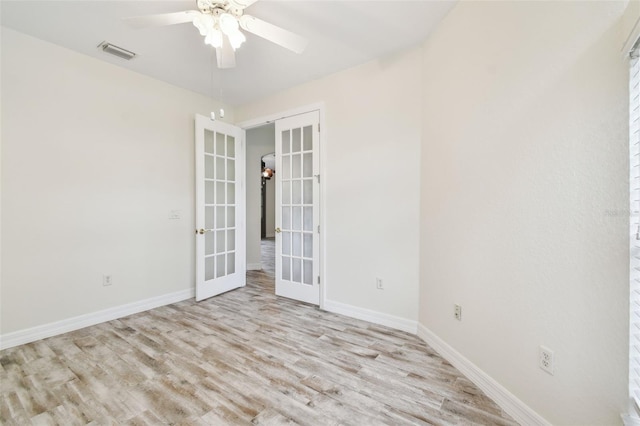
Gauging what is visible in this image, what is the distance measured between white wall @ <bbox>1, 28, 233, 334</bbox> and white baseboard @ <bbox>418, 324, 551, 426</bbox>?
3.13 metres

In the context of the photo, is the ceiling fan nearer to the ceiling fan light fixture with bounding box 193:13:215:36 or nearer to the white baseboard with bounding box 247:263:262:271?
the ceiling fan light fixture with bounding box 193:13:215:36

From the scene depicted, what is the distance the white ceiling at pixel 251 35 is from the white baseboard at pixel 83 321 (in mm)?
2676

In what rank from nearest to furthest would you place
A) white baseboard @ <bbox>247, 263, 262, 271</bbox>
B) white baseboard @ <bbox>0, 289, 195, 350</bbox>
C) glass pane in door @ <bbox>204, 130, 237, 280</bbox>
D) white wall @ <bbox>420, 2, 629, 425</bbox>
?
white wall @ <bbox>420, 2, 629, 425</bbox>, white baseboard @ <bbox>0, 289, 195, 350</bbox>, glass pane in door @ <bbox>204, 130, 237, 280</bbox>, white baseboard @ <bbox>247, 263, 262, 271</bbox>

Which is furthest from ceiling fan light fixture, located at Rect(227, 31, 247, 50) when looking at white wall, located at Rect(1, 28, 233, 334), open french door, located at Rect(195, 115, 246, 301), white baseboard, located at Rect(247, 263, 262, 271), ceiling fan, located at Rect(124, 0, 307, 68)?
white baseboard, located at Rect(247, 263, 262, 271)

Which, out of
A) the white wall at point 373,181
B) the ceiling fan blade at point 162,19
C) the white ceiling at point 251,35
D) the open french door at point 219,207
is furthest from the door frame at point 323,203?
the ceiling fan blade at point 162,19

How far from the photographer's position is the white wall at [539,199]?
1.14m

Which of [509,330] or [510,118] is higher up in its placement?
[510,118]

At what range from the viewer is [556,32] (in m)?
1.33

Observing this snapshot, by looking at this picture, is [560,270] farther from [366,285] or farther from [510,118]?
[366,285]

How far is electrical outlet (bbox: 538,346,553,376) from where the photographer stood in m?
1.36

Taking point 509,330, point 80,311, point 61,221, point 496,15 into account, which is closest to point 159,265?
point 80,311

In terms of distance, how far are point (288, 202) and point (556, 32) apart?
9.43ft

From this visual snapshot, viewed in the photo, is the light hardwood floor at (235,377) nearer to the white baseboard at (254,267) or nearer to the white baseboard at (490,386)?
the white baseboard at (490,386)

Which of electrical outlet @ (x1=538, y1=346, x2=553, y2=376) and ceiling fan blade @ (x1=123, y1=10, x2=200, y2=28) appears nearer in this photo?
electrical outlet @ (x1=538, y1=346, x2=553, y2=376)
